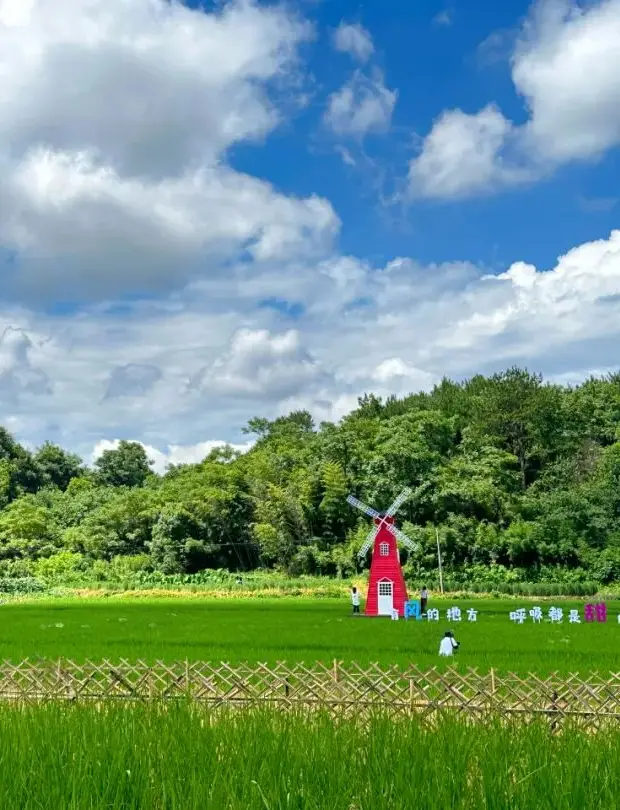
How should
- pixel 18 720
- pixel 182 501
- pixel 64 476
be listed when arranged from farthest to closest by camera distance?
pixel 64 476 < pixel 182 501 < pixel 18 720

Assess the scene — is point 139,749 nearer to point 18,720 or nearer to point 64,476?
point 18,720

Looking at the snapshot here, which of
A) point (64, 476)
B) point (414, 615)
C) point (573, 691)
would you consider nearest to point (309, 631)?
point (414, 615)

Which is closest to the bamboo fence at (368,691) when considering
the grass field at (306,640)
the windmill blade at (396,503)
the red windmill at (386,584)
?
the grass field at (306,640)

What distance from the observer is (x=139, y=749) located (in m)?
5.91

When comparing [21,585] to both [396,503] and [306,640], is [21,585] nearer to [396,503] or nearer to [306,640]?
[396,503]

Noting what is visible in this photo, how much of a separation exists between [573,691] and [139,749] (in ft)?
21.1

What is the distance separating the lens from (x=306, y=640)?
23.0 meters

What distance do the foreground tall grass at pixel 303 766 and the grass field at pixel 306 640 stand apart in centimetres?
863

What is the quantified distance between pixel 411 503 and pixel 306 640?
115 ft

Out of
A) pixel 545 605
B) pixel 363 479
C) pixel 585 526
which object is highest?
pixel 363 479

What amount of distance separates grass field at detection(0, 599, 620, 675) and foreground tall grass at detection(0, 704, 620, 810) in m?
8.63

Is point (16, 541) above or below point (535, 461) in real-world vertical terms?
below

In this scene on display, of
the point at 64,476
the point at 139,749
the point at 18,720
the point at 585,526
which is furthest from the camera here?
the point at 64,476

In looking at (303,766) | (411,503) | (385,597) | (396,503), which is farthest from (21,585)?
(303,766)
